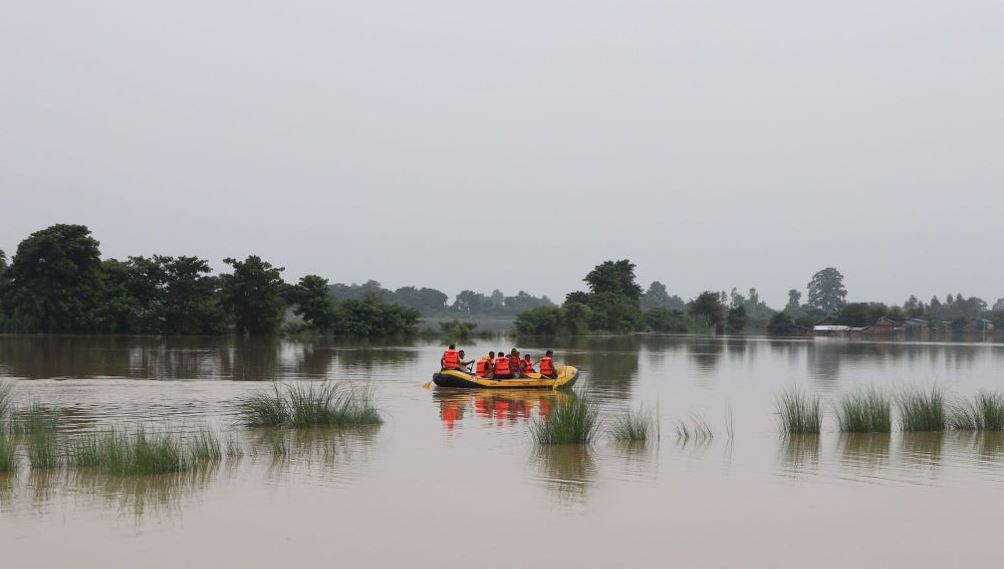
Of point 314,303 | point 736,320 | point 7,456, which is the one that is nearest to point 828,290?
point 736,320

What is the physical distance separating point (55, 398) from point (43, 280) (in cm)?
3099

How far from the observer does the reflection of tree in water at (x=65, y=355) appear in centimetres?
2712

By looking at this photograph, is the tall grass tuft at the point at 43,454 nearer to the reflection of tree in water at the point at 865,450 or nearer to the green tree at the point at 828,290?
the reflection of tree in water at the point at 865,450

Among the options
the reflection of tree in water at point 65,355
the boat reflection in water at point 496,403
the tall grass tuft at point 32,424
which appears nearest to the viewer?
the tall grass tuft at point 32,424

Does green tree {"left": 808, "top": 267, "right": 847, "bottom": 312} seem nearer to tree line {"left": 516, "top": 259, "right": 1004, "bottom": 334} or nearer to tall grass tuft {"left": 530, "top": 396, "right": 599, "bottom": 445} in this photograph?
tree line {"left": 516, "top": 259, "right": 1004, "bottom": 334}

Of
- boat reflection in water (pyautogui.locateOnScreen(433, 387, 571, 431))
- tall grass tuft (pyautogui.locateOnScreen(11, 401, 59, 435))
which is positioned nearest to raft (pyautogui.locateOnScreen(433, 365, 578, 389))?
boat reflection in water (pyautogui.locateOnScreen(433, 387, 571, 431))

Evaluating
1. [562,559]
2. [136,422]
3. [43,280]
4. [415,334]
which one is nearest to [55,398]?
[136,422]

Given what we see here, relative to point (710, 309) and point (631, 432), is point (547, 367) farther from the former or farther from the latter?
point (710, 309)

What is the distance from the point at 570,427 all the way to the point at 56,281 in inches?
1666

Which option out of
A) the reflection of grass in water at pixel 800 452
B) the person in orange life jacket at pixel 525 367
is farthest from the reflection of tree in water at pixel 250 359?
the reflection of grass in water at pixel 800 452

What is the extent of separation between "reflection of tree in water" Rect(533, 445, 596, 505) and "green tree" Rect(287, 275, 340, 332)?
1853 inches

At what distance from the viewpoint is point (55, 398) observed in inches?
778

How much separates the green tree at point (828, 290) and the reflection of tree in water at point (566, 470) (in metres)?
164

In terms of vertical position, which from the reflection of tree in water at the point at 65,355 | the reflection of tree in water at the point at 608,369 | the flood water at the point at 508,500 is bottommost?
the reflection of tree in water at the point at 608,369
